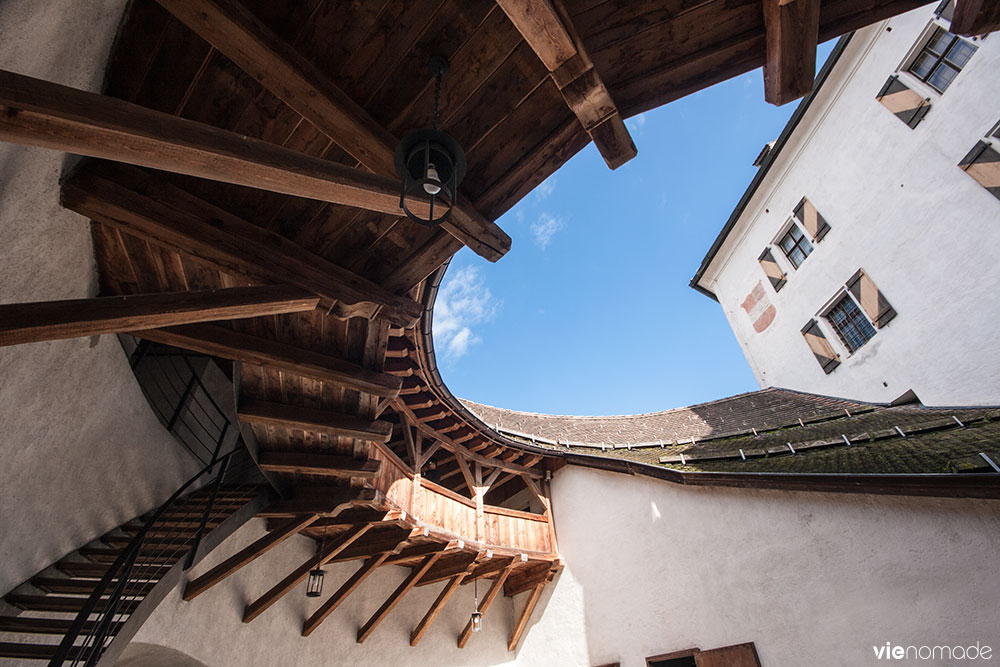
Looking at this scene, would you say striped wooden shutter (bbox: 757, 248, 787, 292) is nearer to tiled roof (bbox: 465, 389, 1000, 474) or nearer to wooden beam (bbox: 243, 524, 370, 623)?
tiled roof (bbox: 465, 389, 1000, 474)

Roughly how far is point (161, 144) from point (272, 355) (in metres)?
1.92

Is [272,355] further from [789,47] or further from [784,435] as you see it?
[784,435]

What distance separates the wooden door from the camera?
20.2 feet

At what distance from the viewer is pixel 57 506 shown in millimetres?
3916

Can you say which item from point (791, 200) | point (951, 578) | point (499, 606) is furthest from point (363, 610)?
point (791, 200)

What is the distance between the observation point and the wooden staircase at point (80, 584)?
10.2ft

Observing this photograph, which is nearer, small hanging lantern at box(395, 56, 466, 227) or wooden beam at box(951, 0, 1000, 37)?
small hanging lantern at box(395, 56, 466, 227)

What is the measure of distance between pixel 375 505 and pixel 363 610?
3.40 m

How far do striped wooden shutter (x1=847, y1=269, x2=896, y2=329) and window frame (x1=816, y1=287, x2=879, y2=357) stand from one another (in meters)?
0.12

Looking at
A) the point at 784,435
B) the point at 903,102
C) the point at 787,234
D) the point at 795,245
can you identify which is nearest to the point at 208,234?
the point at 784,435

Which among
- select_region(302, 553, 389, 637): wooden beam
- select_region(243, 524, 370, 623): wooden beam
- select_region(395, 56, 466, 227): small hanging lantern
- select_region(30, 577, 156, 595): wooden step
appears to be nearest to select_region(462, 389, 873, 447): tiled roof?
select_region(302, 553, 389, 637): wooden beam

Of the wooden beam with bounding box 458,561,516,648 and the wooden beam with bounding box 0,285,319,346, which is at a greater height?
the wooden beam with bounding box 0,285,319,346

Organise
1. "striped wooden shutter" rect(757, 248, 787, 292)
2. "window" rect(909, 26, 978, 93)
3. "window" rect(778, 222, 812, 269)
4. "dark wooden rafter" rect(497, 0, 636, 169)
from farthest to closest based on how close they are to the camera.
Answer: "striped wooden shutter" rect(757, 248, 787, 292)
"window" rect(778, 222, 812, 269)
"window" rect(909, 26, 978, 93)
"dark wooden rafter" rect(497, 0, 636, 169)

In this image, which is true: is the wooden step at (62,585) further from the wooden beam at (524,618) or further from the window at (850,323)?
the window at (850,323)
